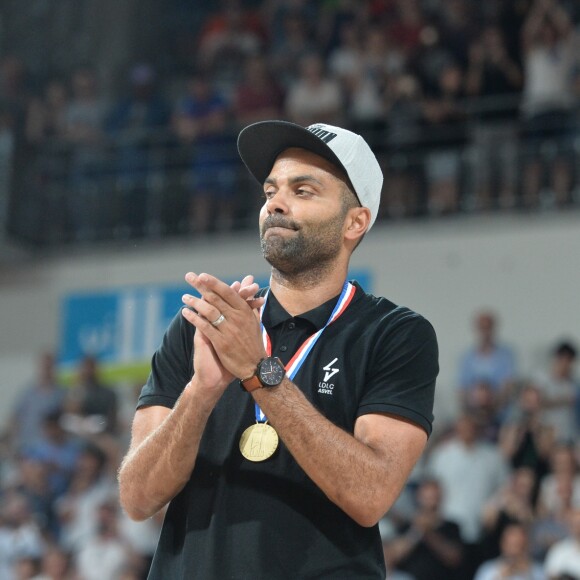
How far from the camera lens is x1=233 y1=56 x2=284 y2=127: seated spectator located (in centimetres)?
1340

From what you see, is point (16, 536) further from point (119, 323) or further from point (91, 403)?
point (119, 323)

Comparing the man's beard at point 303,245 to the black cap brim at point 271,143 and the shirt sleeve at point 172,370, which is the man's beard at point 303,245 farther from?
the shirt sleeve at point 172,370

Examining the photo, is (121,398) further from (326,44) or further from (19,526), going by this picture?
(326,44)

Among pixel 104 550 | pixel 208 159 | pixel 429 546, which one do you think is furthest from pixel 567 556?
pixel 208 159

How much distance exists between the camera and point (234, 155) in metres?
13.4

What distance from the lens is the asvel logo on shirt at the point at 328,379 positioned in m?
3.00

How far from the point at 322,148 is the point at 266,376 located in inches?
26.2

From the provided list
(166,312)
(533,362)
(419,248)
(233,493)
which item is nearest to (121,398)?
(166,312)

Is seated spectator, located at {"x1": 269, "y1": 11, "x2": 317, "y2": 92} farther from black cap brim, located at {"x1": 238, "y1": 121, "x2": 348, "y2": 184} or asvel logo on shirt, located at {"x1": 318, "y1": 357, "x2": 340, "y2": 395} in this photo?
asvel logo on shirt, located at {"x1": 318, "y1": 357, "x2": 340, "y2": 395}

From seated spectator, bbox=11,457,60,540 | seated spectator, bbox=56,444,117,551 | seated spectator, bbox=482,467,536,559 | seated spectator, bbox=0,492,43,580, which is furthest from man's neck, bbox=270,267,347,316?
seated spectator, bbox=11,457,60,540

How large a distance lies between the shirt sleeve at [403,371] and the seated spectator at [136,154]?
10838 millimetres

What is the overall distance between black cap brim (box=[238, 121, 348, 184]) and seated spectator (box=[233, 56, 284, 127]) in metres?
10.1

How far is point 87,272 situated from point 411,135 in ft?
13.5

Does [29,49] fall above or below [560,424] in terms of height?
above
